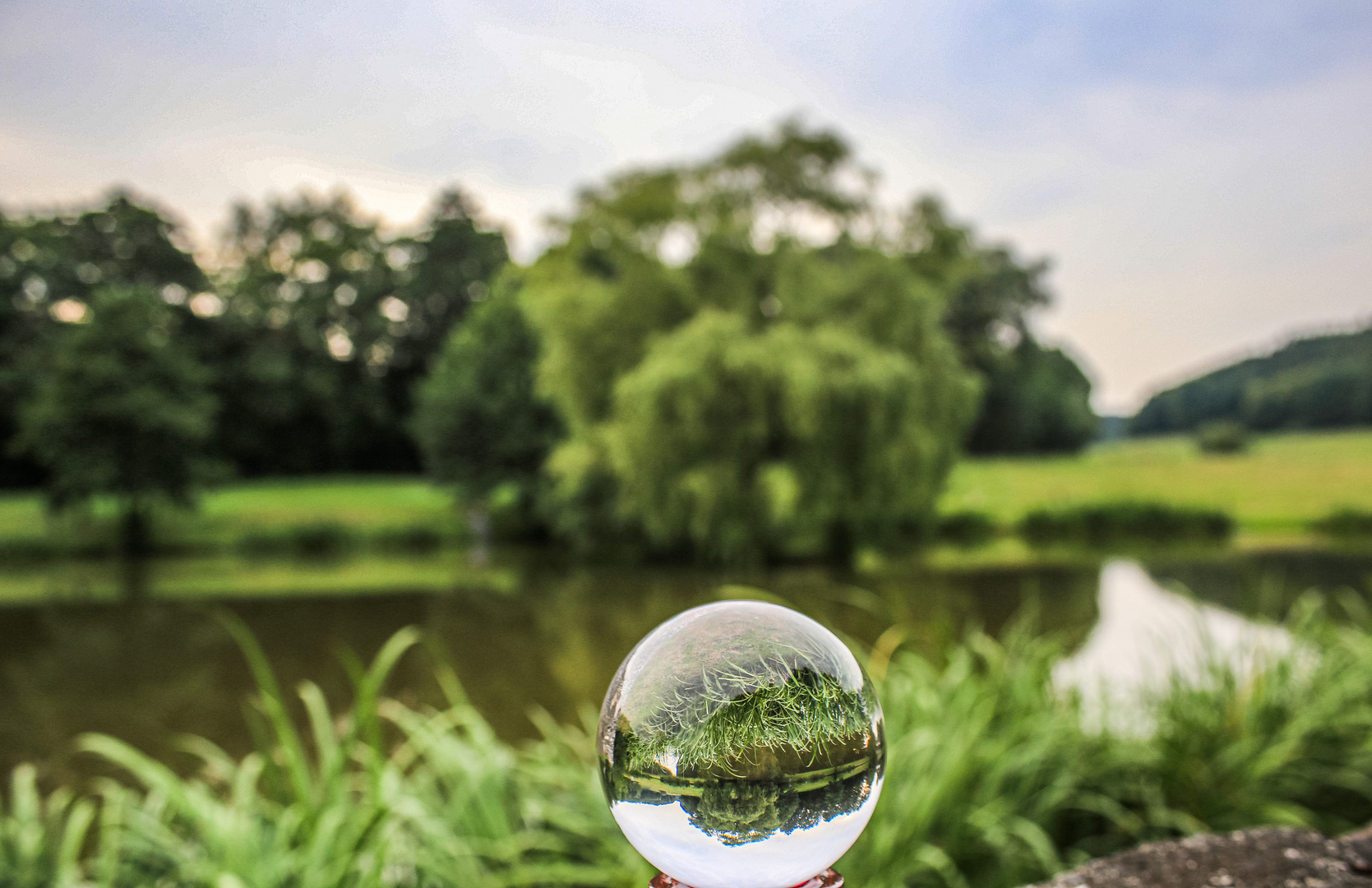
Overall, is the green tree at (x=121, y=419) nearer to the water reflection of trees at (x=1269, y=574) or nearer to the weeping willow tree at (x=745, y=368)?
the weeping willow tree at (x=745, y=368)

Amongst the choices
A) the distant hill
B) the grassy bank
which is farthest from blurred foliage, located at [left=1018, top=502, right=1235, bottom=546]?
the distant hill

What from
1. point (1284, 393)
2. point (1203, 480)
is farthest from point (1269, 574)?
point (1284, 393)

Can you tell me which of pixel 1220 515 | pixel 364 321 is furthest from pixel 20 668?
pixel 364 321

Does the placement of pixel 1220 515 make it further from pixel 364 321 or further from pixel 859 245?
pixel 364 321

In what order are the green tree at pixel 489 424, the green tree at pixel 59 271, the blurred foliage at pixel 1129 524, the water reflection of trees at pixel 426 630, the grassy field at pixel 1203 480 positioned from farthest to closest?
the green tree at pixel 59 271, the green tree at pixel 489 424, the grassy field at pixel 1203 480, the blurred foliage at pixel 1129 524, the water reflection of trees at pixel 426 630

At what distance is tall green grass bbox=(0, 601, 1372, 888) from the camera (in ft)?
6.35

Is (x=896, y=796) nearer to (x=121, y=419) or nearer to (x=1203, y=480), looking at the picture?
(x=121, y=419)

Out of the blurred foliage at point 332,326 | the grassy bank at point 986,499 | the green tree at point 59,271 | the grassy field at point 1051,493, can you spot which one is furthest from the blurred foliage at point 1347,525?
the green tree at point 59,271

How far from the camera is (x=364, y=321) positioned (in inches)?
1053

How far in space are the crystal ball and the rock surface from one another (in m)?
0.52

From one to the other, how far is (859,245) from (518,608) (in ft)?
26.6

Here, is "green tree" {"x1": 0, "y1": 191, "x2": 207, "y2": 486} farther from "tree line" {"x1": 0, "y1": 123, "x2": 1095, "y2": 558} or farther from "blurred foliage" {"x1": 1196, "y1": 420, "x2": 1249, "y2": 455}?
"blurred foliage" {"x1": 1196, "y1": 420, "x2": 1249, "y2": 455}

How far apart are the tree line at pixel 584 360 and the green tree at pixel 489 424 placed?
7cm

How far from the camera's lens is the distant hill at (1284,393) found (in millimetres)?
24516
